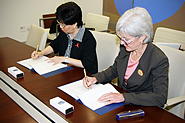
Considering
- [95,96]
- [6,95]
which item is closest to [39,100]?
[6,95]

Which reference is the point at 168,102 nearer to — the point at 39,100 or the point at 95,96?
the point at 95,96

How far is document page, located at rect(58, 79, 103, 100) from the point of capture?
165 cm

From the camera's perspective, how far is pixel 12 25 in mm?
5137

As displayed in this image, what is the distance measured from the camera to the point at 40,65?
217 centimetres

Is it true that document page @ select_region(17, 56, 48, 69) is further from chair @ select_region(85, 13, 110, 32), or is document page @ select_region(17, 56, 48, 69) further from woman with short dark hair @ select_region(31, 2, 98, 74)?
chair @ select_region(85, 13, 110, 32)

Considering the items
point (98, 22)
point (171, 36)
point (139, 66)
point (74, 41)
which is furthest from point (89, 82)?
point (98, 22)

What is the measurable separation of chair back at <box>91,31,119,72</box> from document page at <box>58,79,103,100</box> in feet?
2.61

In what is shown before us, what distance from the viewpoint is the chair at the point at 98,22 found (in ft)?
13.2

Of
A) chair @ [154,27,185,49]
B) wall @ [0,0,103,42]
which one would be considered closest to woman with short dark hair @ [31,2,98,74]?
chair @ [154,27,185,49]

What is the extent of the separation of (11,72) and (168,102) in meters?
1.43

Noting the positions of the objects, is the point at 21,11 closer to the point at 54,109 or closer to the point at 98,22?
the point at 98,22

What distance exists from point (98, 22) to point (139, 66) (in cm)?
261

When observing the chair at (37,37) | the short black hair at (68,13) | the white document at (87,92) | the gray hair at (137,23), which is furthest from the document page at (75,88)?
the chair at (37,37)

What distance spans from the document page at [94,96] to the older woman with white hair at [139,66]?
0.05 metres
